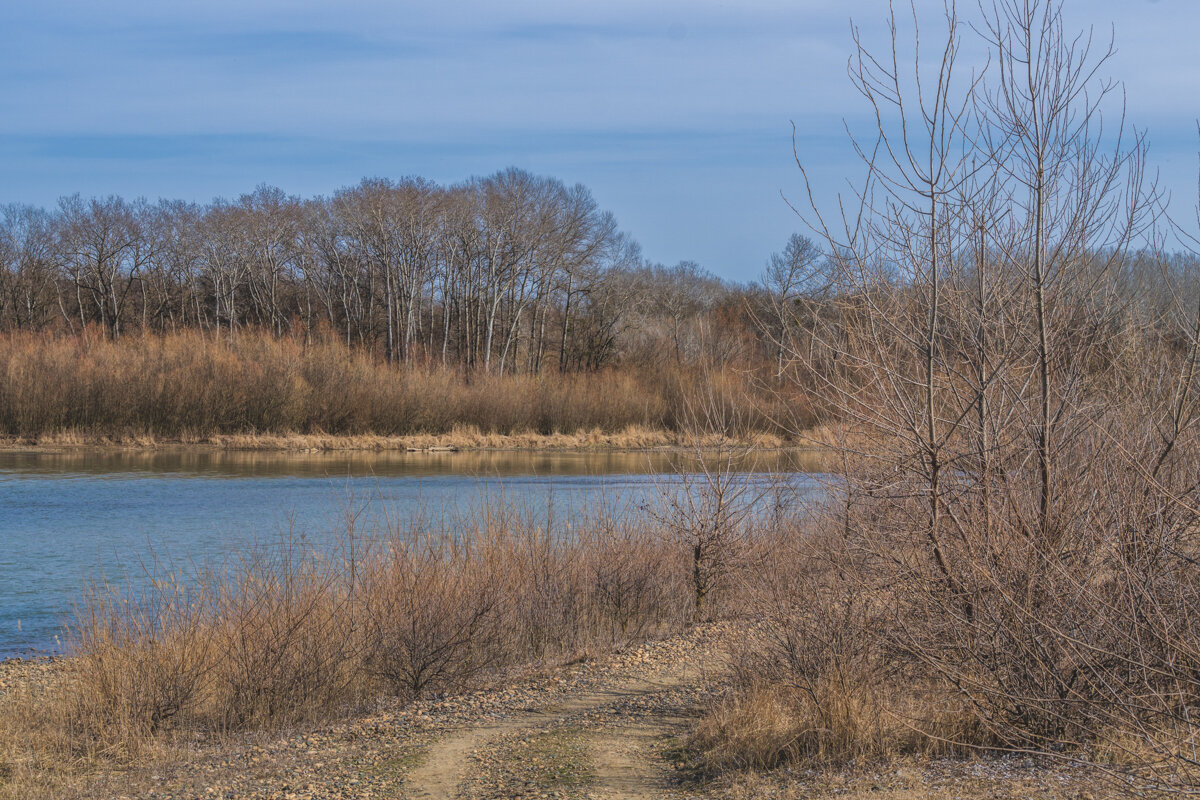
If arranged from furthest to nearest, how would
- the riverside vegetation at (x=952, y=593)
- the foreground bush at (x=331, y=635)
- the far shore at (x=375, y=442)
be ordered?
the far shore at (x=375, y=442) < the foreground bush at (x=331, y=635) < the riverside vegetation at (x=952, y=593)

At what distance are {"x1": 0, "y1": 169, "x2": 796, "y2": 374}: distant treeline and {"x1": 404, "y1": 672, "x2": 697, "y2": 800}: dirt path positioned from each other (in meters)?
51.4

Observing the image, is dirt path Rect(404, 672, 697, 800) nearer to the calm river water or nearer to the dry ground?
the dry ground

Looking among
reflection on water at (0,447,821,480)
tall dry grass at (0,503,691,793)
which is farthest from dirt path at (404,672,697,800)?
reflection on water at (0,447,821,480)

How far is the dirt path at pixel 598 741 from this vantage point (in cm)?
681

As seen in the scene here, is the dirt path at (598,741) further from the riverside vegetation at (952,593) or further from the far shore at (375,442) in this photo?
the far shore at (375,442)

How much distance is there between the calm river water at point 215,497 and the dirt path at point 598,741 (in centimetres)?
280

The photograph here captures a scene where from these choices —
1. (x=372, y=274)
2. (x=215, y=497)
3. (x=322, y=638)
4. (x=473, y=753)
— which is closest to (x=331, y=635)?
(x=322, y=638)

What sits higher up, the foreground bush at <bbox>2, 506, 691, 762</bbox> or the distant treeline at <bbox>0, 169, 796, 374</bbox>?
the distant treeline at <bbox>0, 169, 796, 374</bbox>

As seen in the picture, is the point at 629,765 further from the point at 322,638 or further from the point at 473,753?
the point at 322,638

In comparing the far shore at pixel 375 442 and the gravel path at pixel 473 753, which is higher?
the far shore at pixel 375 442

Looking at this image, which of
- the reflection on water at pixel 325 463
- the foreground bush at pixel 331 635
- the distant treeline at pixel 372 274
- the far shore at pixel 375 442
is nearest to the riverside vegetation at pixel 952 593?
the foreground bush at pixel 331 635

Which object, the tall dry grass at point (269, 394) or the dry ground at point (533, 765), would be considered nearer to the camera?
the dry ground at point (533, 765)

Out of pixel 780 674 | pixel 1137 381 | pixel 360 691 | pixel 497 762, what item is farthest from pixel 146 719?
pixel 1137 381

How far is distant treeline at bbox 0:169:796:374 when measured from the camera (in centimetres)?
6138
